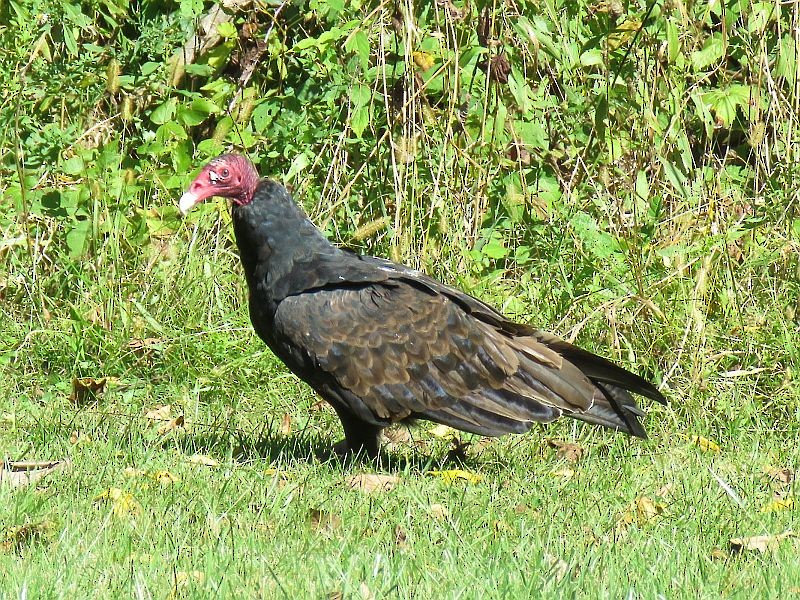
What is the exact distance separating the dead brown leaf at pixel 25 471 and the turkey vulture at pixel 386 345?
835 millimetres

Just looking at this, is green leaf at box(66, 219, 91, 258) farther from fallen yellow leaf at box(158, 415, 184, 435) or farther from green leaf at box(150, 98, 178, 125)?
fallen yellow leaf at box(158, 415, 184, 435)

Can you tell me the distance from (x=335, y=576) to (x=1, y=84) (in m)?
3.75

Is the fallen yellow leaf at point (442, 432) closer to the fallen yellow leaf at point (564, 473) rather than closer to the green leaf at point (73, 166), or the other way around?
the fallen yellow leaf at point (564, 473)

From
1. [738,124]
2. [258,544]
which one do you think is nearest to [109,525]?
[258,544]

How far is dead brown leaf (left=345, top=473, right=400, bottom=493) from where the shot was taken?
3.79m

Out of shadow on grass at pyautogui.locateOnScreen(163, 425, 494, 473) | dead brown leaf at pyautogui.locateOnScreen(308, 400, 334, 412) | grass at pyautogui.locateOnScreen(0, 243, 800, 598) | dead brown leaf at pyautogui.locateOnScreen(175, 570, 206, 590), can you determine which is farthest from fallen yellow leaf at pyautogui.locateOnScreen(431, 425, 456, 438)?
dead brown leaf at pyautogui.locateOnScreen(175, 570, 206, 590)

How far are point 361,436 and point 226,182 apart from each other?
1.04 meters

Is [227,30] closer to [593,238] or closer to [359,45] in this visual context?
[359,45]

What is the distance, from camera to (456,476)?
399cm

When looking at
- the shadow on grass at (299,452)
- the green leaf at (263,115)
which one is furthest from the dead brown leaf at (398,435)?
the green leaf at (263,115)

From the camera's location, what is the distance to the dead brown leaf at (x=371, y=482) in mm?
3785

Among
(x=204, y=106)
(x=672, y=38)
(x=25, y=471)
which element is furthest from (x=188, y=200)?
(x=672, y=38)

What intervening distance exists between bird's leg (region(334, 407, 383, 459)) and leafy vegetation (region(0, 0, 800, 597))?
0.43 feet

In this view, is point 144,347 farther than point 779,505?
Yes
